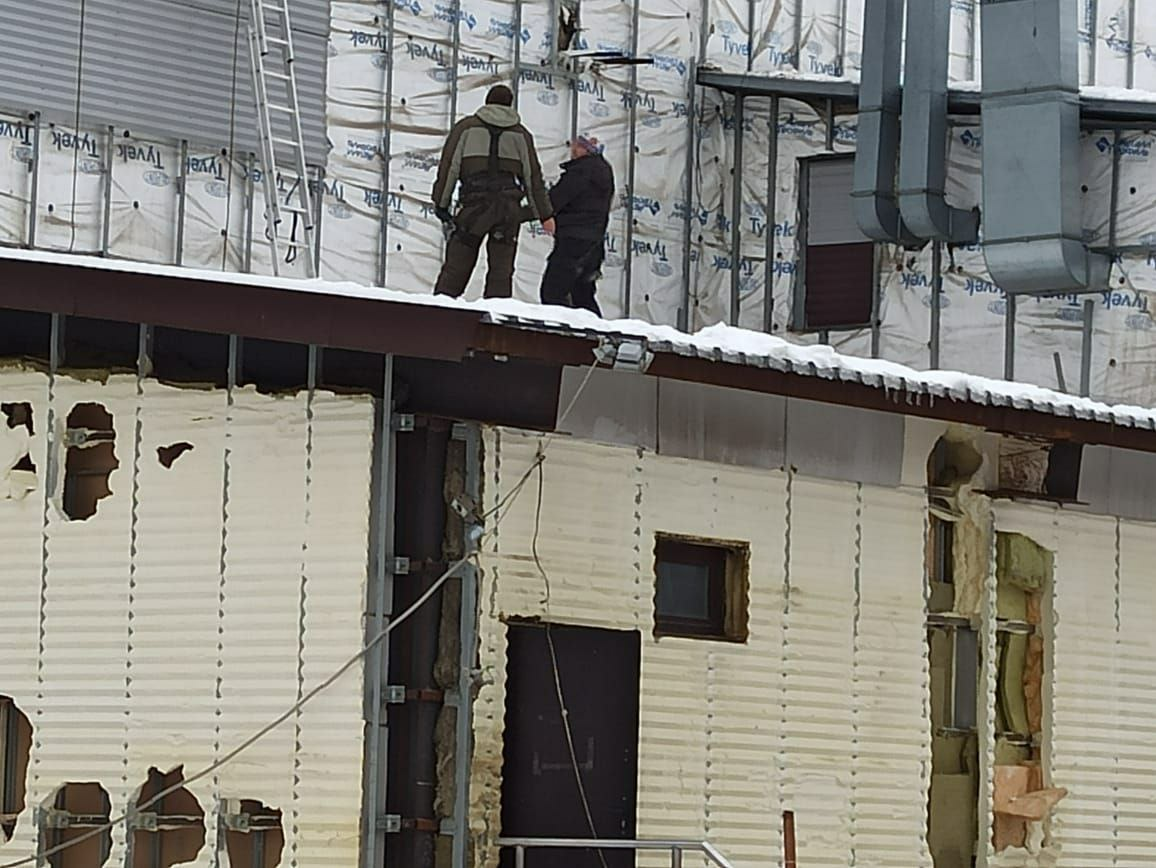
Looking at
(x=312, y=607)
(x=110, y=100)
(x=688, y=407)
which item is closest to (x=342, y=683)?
(x=312, y=607)

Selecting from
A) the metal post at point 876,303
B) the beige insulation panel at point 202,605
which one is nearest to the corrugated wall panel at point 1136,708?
the metal post at point 876,303

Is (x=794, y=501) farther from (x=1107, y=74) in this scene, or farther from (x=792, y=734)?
(x=1107, y=74)

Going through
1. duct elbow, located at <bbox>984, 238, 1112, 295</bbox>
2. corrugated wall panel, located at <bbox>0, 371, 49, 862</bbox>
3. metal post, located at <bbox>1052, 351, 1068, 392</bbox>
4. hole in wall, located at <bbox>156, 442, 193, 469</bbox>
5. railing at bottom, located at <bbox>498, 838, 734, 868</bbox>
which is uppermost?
duct elbow, located at <bbox>984, 238, 1112, 295</bbox>

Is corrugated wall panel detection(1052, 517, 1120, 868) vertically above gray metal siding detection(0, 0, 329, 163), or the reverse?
gray metal siding detection(0, 0, 329, 163)

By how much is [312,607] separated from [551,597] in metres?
1.67

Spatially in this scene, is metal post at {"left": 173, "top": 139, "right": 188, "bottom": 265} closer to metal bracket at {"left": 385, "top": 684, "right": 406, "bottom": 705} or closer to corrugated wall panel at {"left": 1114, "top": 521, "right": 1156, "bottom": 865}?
metal bracket at {"left": 385, "top": 684, "right": 406, "bottom": 705}

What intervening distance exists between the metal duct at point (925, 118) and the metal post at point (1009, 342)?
113 cm

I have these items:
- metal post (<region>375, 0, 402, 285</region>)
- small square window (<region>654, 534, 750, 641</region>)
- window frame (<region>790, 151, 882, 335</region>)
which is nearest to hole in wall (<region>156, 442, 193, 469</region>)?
small square window (<region>654, 534, 750, 641</region>)

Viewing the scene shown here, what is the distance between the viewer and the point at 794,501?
17.6m

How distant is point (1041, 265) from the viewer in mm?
23406

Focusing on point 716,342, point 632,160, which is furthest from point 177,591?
point 632,160

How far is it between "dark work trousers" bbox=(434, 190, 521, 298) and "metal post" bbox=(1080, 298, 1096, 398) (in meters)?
6.87

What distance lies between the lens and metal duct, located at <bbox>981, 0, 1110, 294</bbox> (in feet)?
75.6

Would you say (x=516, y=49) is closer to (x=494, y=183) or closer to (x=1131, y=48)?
(x=494, y=183)
